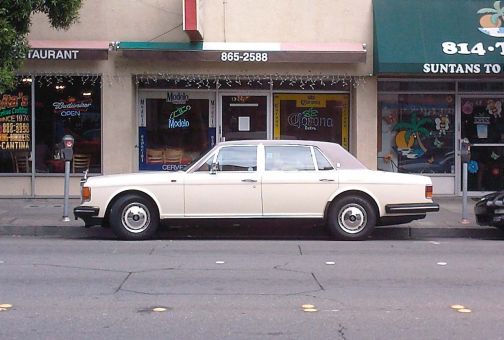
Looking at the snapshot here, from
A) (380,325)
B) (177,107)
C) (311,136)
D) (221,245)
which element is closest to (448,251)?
(221,245)

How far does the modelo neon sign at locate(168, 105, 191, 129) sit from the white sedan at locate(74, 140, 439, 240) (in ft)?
17.2

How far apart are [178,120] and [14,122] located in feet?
11.9

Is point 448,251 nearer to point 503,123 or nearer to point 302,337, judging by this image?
point 302,337

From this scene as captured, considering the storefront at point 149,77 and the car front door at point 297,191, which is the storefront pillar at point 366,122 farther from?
the car front door at point 297,191

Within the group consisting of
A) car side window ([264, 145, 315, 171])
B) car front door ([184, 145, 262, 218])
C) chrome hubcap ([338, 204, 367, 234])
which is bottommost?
chrome hubcap ([338, 204, 367, 234])

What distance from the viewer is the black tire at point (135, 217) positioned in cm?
1150

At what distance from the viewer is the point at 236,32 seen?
53.0 feet

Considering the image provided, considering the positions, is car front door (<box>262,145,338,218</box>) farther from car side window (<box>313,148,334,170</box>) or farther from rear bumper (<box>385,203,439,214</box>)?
rear bumper (<box>385,203,439,214</box>)

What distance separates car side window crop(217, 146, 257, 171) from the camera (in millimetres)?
11586

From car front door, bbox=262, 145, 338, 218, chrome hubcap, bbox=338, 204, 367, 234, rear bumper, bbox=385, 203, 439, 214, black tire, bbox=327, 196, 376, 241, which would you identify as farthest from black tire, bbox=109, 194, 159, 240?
rear bumper, bbox=385, 203, 439, 214

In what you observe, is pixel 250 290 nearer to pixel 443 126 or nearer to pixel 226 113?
pixel 226 113

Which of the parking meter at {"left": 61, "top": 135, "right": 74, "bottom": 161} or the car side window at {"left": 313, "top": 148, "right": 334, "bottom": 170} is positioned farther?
the parking meter at {"left": 61, "top": 135, "right": 74, "bottom": 161}

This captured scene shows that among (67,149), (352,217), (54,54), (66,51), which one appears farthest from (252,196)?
(54,54)

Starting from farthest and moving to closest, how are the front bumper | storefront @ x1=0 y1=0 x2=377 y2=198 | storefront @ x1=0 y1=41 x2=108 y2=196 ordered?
storefront @ x1=0 y1=41 x2=108 y2=196, storefront @ x1=0 y1=0 x2=377 y2=198, the front bumper
